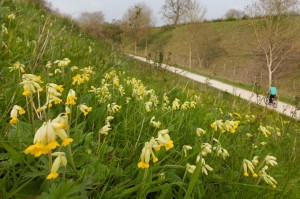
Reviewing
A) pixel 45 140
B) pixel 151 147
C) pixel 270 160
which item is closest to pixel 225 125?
pixel 270 160

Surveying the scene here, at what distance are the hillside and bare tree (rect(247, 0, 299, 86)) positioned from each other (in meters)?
1.75

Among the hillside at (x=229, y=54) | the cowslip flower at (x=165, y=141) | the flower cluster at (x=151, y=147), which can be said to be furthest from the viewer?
the hillside at (x=229, y=54)

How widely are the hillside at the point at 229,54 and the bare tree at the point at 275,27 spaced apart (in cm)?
175

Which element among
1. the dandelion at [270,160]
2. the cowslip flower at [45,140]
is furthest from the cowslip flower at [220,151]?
the cowslip flower at [45,140]

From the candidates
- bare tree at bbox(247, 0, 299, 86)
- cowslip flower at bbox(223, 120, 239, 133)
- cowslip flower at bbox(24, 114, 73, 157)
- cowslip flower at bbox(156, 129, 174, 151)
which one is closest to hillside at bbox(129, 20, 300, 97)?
bare tree at bbox(247, 0, 299, 86)

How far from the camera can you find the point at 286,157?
3387 millimetres

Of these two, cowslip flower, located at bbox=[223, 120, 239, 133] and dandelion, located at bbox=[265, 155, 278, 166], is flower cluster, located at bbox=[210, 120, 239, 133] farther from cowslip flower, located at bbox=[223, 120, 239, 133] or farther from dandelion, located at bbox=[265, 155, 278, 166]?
dandelion, located at bbox=[265, 155, 278, 166]

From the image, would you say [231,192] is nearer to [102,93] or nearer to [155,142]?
[155,142]

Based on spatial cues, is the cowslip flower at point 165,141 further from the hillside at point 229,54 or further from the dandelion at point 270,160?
the hillside at point 229,54

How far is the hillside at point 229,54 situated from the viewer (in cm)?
3284

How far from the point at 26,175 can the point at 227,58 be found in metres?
43.3

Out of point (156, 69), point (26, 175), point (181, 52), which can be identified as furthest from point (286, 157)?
point (181, 52)

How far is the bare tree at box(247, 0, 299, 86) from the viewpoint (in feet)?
86.9

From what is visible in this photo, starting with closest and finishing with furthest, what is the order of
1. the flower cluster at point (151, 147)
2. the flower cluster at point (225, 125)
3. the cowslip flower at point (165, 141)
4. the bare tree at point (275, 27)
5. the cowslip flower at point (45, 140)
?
1. the cowslip flower at point (45, 140)
2. the flower cluster at point (151, 147)
3. the cowslip flower at point (165, 141)
4. the flower cluster at point (225, 125)
5. the bare tree at point (275, 27)
